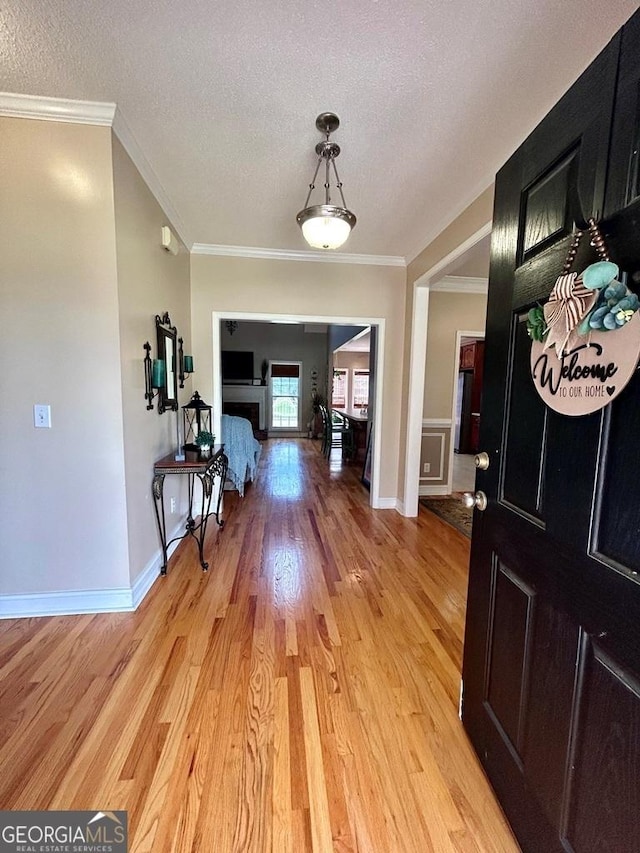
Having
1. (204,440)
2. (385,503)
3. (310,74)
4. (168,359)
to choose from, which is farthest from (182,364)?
(385,503)

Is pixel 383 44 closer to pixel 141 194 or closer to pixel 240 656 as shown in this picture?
pixel 141 194

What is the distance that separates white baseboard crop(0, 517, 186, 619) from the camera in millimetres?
1937

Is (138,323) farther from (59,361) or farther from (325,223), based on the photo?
(325,223)

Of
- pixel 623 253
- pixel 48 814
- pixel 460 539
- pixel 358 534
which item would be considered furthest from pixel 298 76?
pixel 460 539

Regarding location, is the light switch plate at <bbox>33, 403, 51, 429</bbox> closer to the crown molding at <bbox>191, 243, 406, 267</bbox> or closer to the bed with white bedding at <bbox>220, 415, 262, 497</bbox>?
the bed with white bedding at <bbox>220, 415, 262, 497</bbox>

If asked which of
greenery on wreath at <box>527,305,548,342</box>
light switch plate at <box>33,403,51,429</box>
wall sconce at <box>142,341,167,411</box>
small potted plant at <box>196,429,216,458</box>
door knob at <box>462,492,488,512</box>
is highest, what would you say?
greenery on wreath at <box>527,305,548,342</box>

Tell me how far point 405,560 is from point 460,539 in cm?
74

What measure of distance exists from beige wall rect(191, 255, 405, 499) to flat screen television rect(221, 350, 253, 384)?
591 cm

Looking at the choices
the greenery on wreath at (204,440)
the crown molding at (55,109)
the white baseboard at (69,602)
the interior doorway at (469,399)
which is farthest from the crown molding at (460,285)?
the white baseboard at (69,602)

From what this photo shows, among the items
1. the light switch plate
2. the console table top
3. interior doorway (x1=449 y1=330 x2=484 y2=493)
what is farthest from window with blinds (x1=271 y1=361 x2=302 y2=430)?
the light switch plate

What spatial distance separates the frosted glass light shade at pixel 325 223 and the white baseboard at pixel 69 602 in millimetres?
2304

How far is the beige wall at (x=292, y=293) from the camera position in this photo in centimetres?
346

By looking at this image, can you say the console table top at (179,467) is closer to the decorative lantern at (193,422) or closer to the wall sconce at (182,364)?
the decorative lantern at (193,422)

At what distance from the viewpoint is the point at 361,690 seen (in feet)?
4.98
